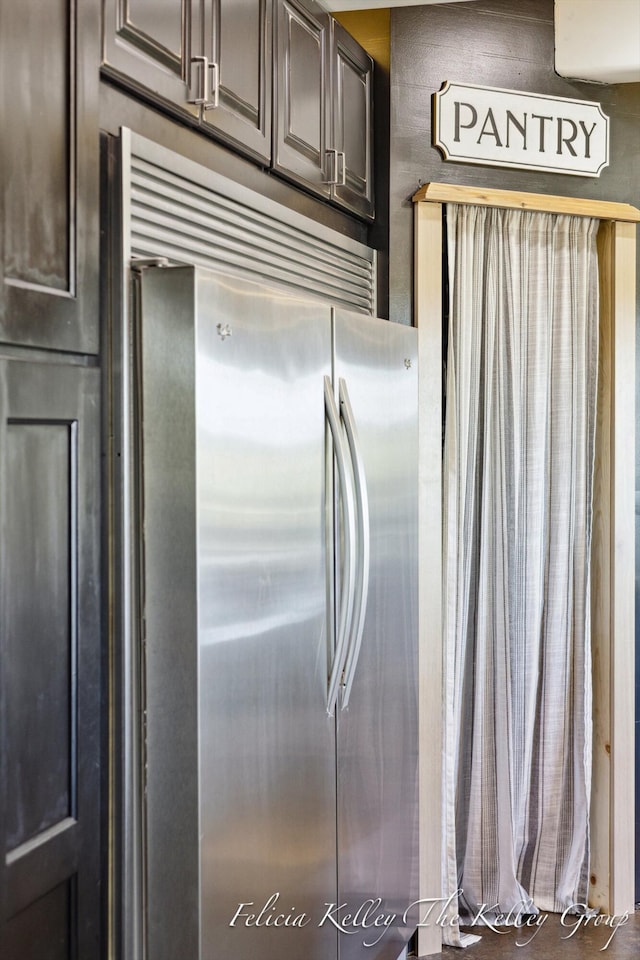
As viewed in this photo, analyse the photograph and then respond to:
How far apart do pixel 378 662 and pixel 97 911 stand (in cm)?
86

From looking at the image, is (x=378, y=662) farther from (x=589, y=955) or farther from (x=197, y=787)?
(x=589, y=955)

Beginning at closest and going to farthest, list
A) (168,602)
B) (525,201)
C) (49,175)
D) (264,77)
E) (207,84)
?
(49,175), (168,602), (207,84), (264,77), (525,201)

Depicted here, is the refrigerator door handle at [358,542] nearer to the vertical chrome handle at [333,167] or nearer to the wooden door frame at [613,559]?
the vertical chrome handle at [333,167]

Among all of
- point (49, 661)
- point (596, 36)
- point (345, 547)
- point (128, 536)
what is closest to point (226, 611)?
point (128, 536)

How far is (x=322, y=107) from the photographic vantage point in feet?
7.37

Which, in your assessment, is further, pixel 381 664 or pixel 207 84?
pixel 381 664

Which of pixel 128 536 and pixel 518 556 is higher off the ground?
pixel 128 536

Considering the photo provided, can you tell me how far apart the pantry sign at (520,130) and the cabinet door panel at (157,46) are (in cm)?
101

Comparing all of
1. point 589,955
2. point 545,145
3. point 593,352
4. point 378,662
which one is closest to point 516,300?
point 593,352

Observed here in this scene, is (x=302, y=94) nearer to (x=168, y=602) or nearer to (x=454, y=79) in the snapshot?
(x=454, y=79)

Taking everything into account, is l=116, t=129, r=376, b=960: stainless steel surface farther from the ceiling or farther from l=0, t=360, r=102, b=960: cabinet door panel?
the ceiling

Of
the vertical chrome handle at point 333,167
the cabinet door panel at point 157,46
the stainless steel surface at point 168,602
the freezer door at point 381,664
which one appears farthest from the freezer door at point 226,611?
the vertical chrome handle at point 333,167

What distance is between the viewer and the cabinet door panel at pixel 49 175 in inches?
49.3

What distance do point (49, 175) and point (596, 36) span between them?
1952 mm
